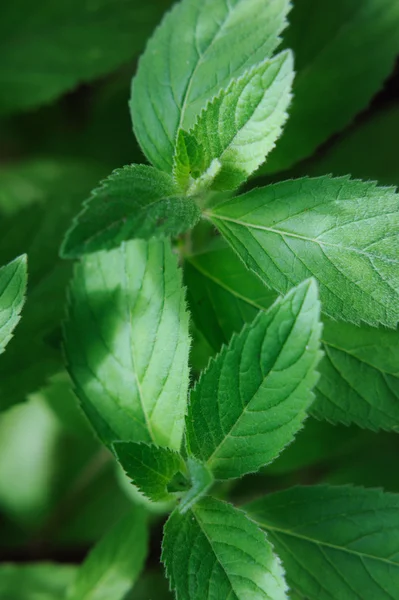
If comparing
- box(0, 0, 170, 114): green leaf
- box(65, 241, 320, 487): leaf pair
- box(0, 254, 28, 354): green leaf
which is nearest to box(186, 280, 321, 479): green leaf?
box(65, 241, 320, 487): leaf pair

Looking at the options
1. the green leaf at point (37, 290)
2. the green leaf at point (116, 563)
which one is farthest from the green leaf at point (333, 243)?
the green leaf at point (116, 563)

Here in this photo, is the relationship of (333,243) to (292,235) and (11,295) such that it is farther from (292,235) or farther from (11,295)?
(11,295)

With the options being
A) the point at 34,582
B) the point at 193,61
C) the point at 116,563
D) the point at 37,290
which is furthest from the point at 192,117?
the point at 34,582

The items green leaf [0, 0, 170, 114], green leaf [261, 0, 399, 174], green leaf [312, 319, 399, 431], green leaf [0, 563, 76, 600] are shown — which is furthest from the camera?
green leaf [0, 0, 170, 114]

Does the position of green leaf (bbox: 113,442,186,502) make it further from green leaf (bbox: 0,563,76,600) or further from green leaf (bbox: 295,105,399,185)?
green leaf (bbox: 295,105,399,185)

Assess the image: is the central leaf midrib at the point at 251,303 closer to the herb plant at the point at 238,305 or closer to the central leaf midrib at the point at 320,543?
the herb plant at the point at 238,305

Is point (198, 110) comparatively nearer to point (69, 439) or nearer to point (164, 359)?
point (164, 359)

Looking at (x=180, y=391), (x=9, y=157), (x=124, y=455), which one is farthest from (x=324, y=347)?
(x=9, y=157)
